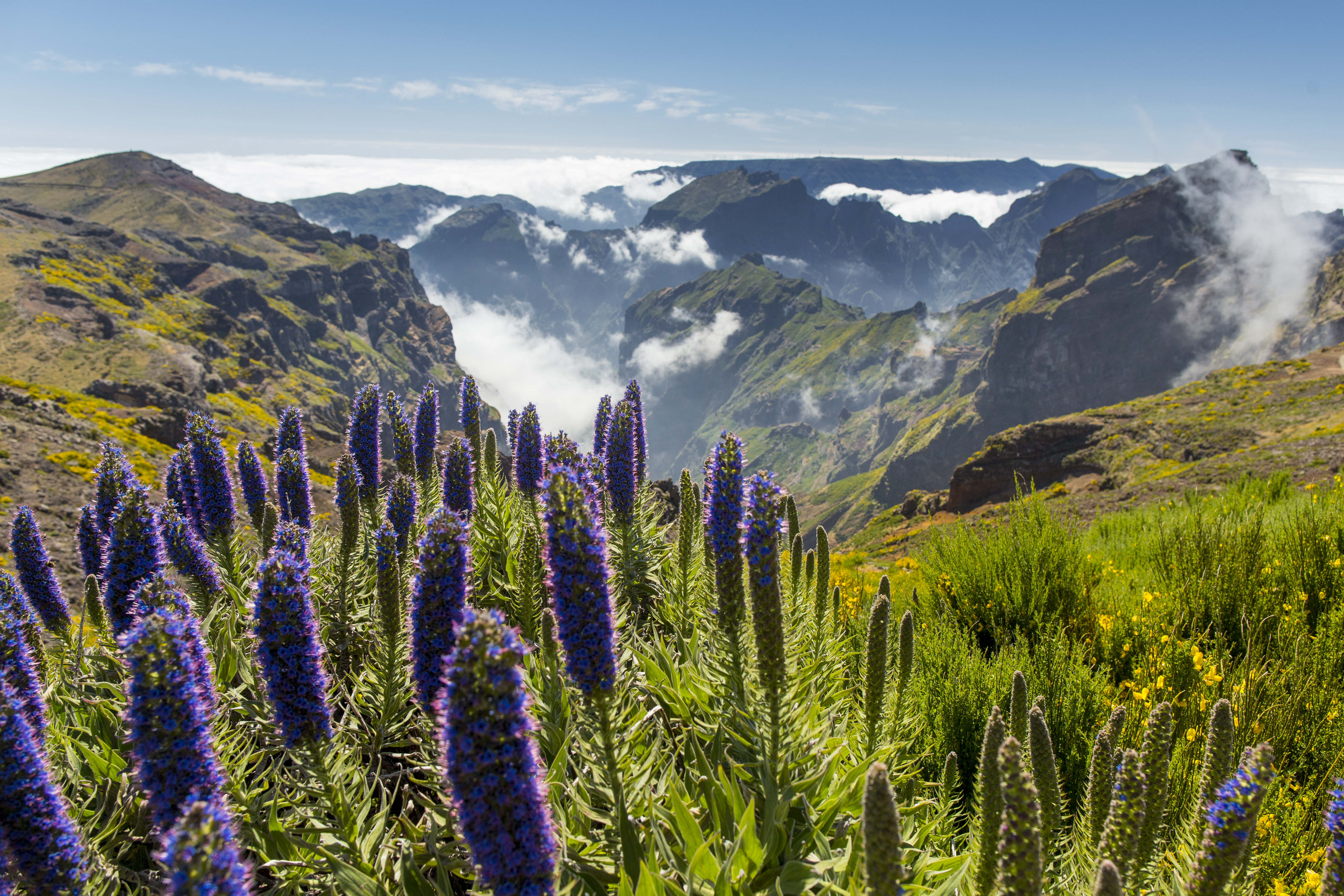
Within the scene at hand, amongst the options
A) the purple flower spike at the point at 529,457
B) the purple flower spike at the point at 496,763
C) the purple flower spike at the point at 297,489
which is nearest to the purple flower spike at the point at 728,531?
the purple flower spike at the point at 496,763

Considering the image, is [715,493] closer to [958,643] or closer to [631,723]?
[631,723]

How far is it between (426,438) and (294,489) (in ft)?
9.16

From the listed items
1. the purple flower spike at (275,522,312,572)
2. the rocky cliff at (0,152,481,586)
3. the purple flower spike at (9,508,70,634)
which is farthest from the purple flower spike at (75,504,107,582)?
the rocky cliff at (0,152,481,586)

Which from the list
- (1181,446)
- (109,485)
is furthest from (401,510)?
(1181,446)

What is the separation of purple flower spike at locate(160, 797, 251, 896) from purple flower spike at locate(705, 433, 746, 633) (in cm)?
333

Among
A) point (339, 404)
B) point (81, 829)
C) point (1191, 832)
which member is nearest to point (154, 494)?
point (81, 829)

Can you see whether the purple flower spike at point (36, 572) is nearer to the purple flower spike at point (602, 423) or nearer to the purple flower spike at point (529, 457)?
the purple flower spike at point (529, 457)

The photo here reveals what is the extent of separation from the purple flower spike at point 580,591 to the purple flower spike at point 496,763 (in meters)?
0.90

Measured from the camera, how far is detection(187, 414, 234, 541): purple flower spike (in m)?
8.16

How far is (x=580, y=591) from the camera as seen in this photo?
13.6 feet

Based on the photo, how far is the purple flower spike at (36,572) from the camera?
7.06m

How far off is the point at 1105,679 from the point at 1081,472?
63.6m

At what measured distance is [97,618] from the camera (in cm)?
726

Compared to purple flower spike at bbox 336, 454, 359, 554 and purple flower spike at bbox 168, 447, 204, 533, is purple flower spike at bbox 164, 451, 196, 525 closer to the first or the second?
purple flower spike at bbox 168, 447, 204, 533
